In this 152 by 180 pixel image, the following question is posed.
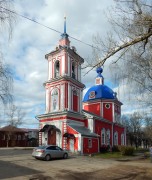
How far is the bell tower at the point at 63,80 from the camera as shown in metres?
38.1

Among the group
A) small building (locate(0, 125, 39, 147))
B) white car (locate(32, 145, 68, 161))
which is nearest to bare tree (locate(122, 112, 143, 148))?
small building (locate(0, 125, 39, 147))

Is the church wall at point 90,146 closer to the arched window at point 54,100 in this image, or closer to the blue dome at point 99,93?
the arched window at point 54,100

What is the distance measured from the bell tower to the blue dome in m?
9.22

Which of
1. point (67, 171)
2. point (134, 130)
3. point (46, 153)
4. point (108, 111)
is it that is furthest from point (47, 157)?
point (134, 130)

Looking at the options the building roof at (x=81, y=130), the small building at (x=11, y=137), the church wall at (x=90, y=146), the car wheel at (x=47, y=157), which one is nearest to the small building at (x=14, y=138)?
the small building at (x=11, y=137)

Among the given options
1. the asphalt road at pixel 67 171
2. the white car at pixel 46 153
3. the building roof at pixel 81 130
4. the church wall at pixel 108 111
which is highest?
the church wall at pixel 108 111

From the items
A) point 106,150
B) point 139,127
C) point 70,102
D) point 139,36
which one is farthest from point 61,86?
point 139,127

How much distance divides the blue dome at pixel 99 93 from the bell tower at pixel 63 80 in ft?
30.3

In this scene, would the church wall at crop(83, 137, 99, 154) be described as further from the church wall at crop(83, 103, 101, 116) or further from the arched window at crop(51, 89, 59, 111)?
the church wall at crop(83, 103, 101, 116)

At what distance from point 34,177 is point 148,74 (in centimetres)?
858

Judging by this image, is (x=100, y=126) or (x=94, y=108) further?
(x=94, y=108)

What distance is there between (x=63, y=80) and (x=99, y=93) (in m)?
14.0

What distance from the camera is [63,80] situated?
38125 millimetres

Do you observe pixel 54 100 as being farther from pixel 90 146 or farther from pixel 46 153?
pixel 46 153
